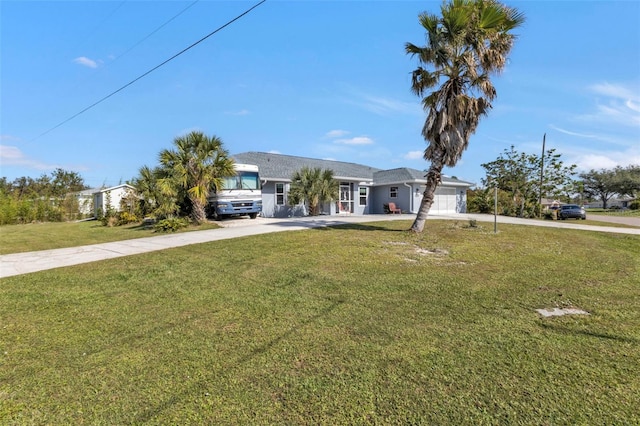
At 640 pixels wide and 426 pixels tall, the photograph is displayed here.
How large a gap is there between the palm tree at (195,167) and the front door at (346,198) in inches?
405

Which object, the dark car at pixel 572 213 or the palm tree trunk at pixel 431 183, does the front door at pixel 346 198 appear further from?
the dark car at pixel 572 213

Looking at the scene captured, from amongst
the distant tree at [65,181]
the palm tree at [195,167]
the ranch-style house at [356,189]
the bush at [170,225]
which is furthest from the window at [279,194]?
the distant tree at [65,181]

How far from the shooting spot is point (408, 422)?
2.24 m

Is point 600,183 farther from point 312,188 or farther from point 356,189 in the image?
point 312,188

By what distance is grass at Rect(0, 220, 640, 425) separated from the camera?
2395mm

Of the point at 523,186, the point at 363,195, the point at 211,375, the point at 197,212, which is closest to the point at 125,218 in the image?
the point at 197,212

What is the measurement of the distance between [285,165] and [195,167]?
31.4 feet

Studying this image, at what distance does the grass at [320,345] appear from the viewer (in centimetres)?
239

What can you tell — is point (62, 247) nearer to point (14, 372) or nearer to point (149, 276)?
point (149, 276)

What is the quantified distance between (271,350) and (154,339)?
139 centimetres

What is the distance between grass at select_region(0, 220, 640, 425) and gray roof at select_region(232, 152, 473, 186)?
1422 centimetres

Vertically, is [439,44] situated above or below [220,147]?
above

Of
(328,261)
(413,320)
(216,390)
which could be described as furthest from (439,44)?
(216,390)

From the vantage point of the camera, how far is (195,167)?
14.3 meters
